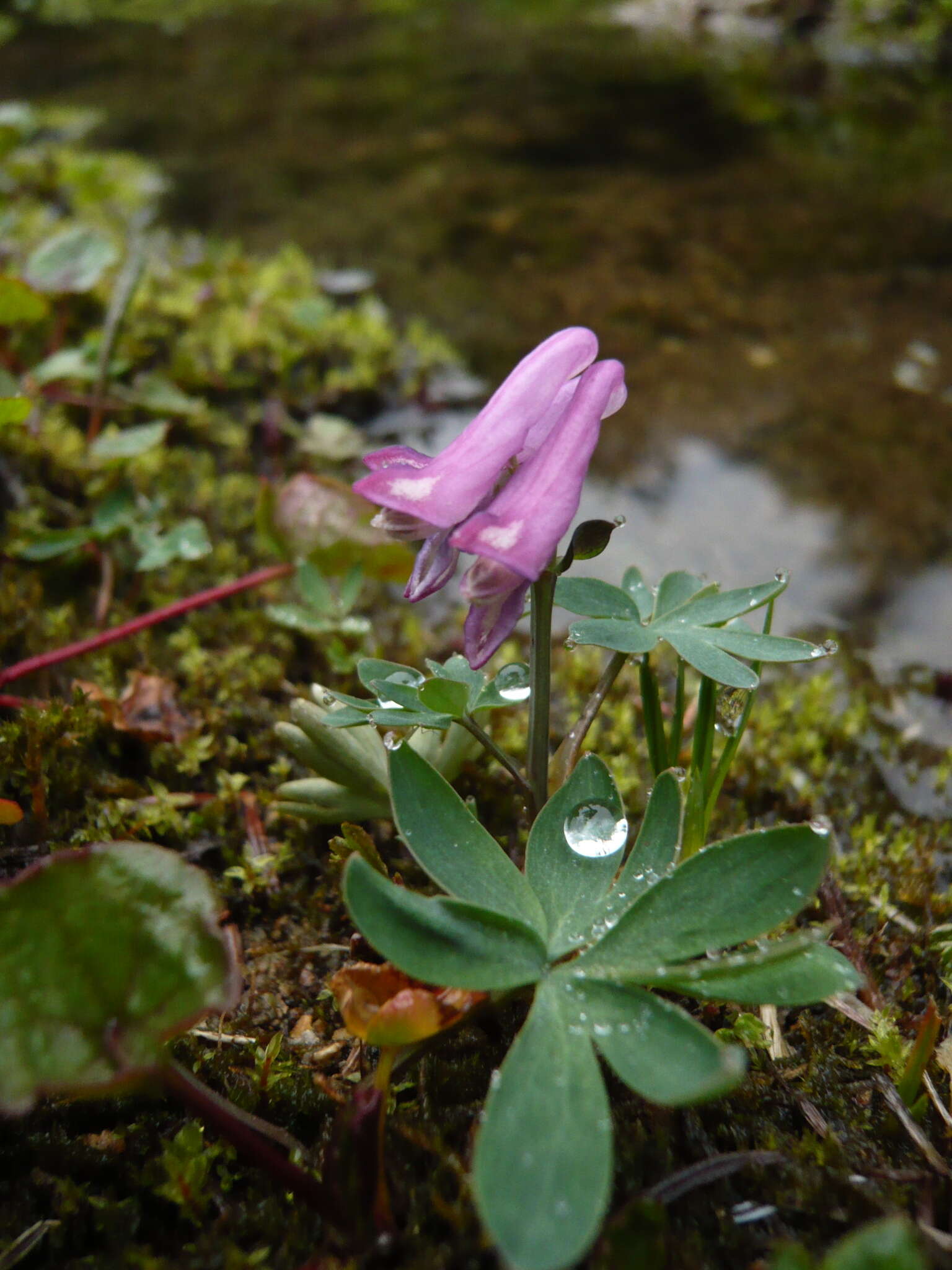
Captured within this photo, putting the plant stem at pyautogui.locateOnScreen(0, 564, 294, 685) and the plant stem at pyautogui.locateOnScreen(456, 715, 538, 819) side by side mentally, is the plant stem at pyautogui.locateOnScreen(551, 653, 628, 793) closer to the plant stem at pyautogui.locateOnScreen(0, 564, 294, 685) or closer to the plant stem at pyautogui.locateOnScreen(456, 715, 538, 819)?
the plant stem at pyautogui.locateOnScreen(456, 715, 538, 819)

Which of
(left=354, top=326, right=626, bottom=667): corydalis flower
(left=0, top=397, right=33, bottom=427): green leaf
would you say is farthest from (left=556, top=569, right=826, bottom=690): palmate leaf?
(left=0, top=397, right=33, bottom=427): green leaf

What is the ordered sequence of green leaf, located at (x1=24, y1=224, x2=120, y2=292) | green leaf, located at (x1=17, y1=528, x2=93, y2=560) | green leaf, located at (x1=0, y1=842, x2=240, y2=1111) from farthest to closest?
1. green leaf, located at (x1=24, y1=224, x2=120, y2=292)
2. green leaf, located at (x1=17, y1=528, x2=93, y2=560)
3. green leaf, located at (x1=0, y1=842, x2=240, y2=1111)

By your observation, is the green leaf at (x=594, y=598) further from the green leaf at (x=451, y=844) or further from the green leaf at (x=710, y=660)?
the green leaf at (x=451, y=844)

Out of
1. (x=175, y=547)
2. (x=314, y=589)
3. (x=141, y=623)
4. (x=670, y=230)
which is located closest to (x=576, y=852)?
(x=314, y=589)

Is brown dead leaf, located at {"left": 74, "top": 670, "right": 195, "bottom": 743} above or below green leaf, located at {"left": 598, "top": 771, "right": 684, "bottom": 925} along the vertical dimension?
below

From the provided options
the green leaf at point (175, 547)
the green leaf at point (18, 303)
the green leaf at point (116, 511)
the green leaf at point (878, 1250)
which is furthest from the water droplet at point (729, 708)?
the green leaf at point (18, 303)

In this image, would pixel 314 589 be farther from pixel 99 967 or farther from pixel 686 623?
pixel 99 967
